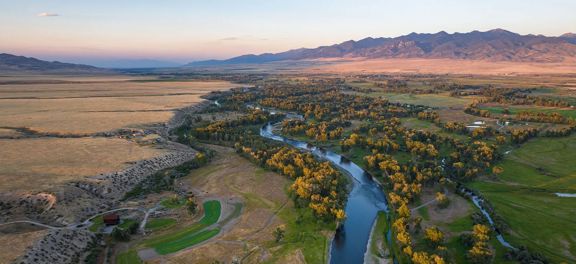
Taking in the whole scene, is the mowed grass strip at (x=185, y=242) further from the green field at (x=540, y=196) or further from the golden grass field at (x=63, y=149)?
the green field at (x=540, y=196)

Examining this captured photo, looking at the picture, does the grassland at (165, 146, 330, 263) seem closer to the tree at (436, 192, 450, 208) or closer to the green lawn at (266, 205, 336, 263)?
the green lawn at (266, 205, 336, 263)

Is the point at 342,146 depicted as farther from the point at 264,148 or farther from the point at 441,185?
the point at 441,185

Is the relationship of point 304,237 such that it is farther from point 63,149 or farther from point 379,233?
point 63,149

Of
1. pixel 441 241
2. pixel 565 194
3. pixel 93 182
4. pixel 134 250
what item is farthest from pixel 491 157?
pixel 93 182

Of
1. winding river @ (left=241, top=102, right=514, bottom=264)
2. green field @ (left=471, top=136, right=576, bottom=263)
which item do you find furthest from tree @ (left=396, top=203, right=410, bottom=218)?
green field @ (left=471, top=136, right=576, bottom=263)

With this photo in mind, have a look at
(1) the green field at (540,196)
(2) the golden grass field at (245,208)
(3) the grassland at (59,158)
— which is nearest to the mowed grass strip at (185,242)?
(2) the golden grass field at (245,208)

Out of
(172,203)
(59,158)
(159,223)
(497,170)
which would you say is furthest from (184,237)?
(497,170)
